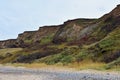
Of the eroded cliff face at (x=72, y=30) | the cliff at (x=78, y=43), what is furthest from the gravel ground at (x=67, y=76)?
the eroded cliff face at (x=72, y=30)

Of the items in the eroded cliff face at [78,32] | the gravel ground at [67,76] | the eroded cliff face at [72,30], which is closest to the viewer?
the gravel ground at [67,76]

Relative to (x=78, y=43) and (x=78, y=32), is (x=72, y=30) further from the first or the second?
(x=78, y=43)

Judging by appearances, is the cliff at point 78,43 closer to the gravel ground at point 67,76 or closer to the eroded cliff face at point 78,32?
the eroded cliff face at point 78,32

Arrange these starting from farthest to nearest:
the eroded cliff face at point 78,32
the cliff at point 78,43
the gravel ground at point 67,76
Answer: the eroded cliff face at point 78,32, the cliff at point 78,43, the gravel ground at point 67,76

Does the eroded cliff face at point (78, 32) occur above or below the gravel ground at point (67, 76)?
above

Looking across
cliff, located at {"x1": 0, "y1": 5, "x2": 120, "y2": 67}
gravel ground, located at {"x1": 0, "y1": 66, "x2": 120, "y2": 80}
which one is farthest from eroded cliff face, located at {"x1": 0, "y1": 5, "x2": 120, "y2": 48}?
gravel ground, located at {"x1": 0, "y1": 66, "x2": 120, "y2": 80}

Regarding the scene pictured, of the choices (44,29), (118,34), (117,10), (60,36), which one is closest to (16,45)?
(44,29)

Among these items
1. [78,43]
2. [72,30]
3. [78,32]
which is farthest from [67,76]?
[72,30]

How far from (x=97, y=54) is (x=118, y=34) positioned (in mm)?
9431

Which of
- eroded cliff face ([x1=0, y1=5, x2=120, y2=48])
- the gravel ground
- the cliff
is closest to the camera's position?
the gravel ground

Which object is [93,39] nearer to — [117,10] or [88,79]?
[117,10]

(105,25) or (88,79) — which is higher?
(105,25)

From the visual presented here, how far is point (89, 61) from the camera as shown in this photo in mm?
67375

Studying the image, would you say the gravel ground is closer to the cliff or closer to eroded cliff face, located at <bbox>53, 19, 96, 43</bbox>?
the cliff
